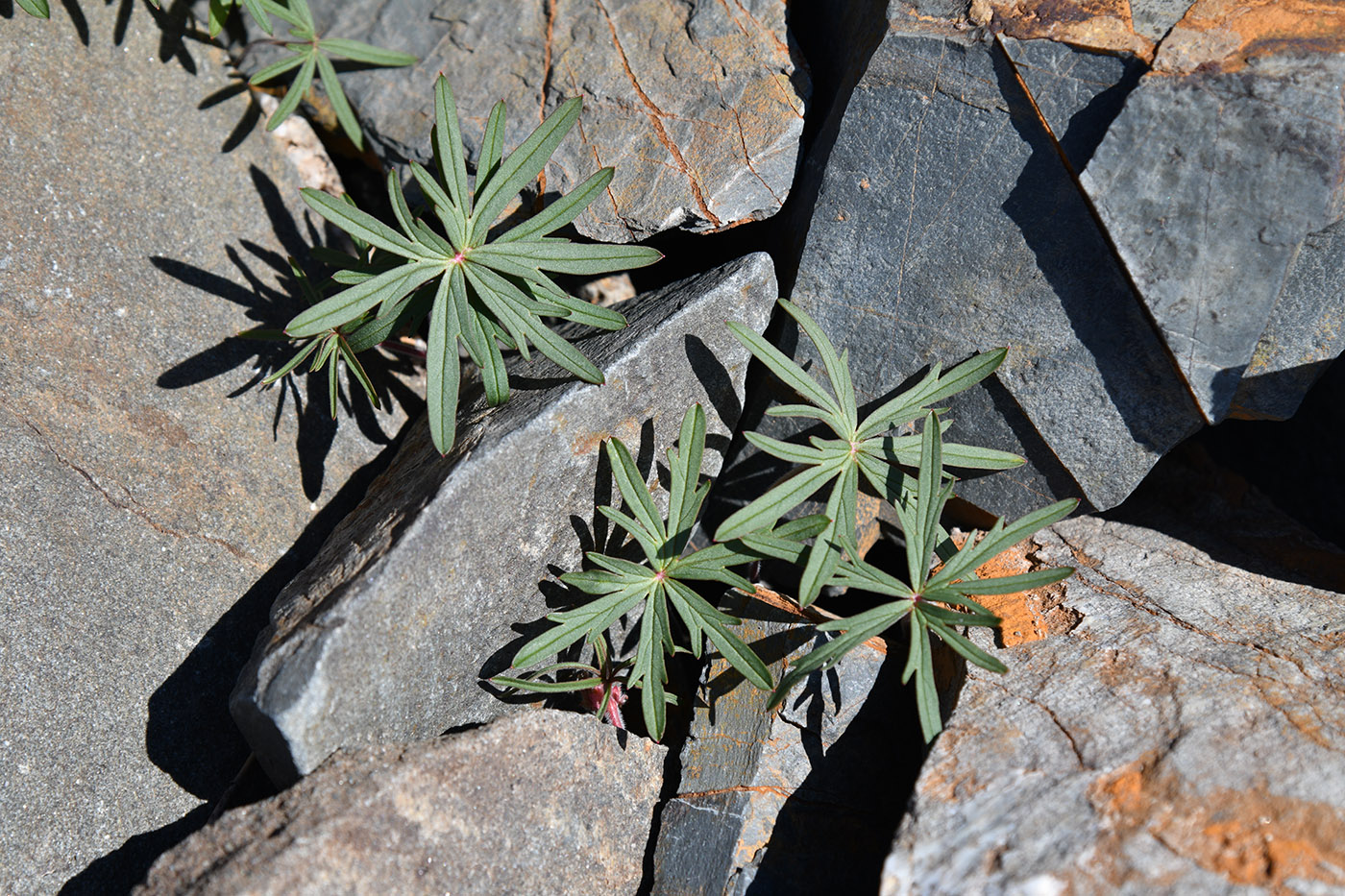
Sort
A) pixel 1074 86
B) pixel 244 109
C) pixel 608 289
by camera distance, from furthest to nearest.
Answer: pixel 608 289
pixel 244 109
pixel 1074 86

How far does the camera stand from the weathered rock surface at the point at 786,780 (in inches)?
91.4

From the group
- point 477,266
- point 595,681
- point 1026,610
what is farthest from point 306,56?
point 1026,610

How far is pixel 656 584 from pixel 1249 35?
209 centimetres

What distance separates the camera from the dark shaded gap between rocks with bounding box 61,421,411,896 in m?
2.30

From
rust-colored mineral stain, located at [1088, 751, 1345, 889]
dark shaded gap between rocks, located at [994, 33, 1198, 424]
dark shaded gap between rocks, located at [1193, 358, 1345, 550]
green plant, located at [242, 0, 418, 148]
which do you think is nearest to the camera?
rust-colored mineral stain, located at [1088, 751, 1345, 889]

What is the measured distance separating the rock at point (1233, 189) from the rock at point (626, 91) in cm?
98

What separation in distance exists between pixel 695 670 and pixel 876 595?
74cm

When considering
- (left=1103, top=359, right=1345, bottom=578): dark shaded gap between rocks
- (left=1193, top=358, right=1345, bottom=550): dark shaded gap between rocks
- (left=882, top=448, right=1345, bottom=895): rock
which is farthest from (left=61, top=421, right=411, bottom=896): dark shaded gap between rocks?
(left=1193, top=358, right=1345, bottom=550): dark shaded gap between rocks

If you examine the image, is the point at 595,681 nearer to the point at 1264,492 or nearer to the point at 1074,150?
the point at 1074,150

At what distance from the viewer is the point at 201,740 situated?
247 cm

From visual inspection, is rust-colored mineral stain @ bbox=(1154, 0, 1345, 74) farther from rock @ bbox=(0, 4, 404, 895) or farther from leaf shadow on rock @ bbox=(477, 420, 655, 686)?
rock @ bbox=(0, 4, 404, 895)

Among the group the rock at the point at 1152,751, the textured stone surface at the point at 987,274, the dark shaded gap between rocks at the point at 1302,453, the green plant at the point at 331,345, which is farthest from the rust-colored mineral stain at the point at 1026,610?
the green plant at the point at 331,345

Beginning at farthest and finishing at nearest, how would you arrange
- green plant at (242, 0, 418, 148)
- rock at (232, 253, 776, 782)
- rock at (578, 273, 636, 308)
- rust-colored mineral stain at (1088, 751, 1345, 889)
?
rock at (578, 273, 636, 308) → green plant at (242, 0, 418, 148) → rock at (232, 253, 776, 782) → rust-colored mineral stain at (1088, 751, 1345, 889)

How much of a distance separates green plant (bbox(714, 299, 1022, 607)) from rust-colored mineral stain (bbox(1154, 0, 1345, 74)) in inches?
34.3
